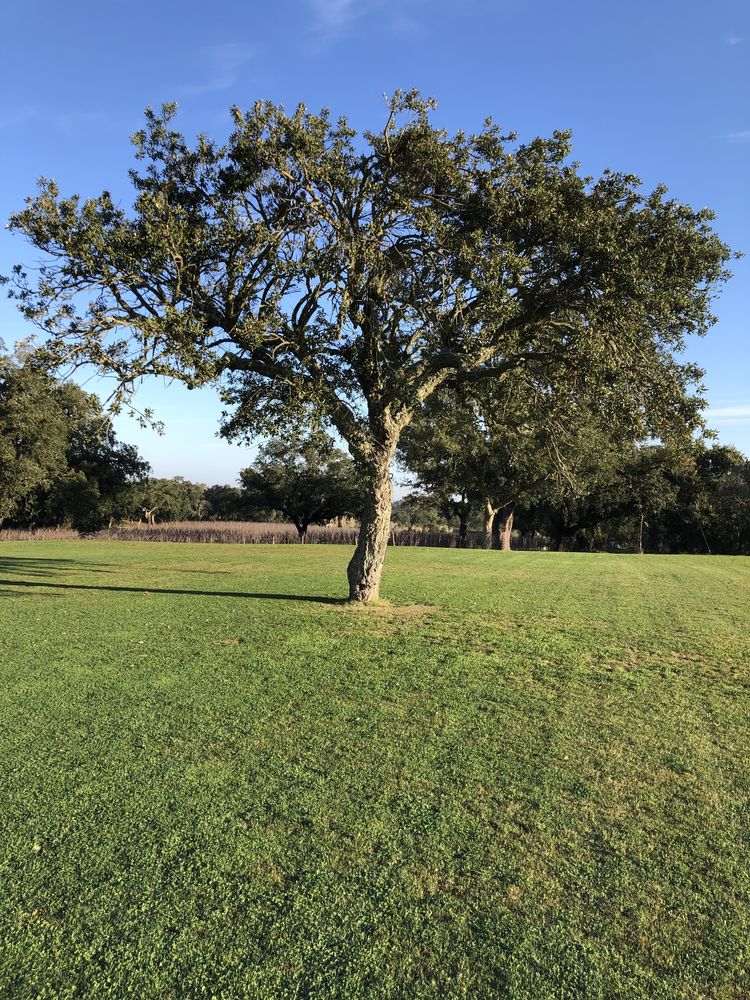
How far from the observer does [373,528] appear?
12.1 meters

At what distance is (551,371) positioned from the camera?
40.6 feet

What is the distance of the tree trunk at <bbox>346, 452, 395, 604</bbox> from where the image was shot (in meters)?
12.0

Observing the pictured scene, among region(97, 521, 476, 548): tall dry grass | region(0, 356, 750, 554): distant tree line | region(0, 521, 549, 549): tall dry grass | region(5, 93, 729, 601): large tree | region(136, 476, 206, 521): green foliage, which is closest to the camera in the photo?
region(5, 93, 729, 601): large tree

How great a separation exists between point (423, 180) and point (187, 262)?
172 inches

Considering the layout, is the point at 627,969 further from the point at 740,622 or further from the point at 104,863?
the point at 740,622

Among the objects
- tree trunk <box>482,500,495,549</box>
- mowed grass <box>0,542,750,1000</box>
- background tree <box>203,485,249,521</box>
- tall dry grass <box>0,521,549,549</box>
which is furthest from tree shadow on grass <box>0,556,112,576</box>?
background tree <box>203,485,249,521</box>

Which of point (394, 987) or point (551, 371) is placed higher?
point (551, 371)

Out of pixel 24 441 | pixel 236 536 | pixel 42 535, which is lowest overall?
pixel 42 535

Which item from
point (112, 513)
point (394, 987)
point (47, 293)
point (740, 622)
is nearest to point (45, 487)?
point (112, 513)

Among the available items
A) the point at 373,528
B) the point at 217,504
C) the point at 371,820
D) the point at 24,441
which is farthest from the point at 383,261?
the point at 217,504

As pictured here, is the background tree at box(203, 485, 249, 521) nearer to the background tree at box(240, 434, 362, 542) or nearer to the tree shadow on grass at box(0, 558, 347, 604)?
the background tree at box(240, 434, 362, 542)

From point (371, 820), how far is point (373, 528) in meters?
8.42

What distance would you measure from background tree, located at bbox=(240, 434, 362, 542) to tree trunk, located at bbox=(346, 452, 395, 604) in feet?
110

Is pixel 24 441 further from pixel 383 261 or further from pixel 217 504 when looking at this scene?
pixel 217 504
